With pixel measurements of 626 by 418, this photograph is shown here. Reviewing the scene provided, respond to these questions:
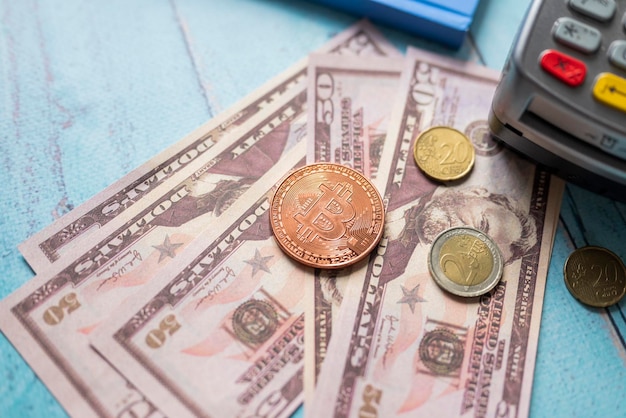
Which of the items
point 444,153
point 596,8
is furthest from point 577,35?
point 444,153

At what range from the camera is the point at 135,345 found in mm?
428

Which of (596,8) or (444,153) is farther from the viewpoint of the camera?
(444,153)

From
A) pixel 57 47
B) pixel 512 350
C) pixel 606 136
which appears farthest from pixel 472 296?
pixel 57 47

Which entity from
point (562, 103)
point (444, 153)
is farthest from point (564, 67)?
point (444, 153)

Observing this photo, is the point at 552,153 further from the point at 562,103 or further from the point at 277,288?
the point at 277,288

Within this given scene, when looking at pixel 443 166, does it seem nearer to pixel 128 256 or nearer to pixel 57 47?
pixel 128 256

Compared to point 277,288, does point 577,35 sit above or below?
above

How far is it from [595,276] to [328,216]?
227 millimetres

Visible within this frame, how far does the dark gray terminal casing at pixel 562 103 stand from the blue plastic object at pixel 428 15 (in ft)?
0.37

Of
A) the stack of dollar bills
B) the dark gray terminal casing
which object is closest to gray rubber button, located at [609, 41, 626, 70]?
the dark gray terminal casing

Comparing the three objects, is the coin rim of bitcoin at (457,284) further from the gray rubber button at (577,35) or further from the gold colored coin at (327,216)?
the gray rubber button at (577,35)

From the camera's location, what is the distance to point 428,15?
0.52m

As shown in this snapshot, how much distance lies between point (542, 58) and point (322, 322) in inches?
10.0

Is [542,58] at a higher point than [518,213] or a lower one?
higher
